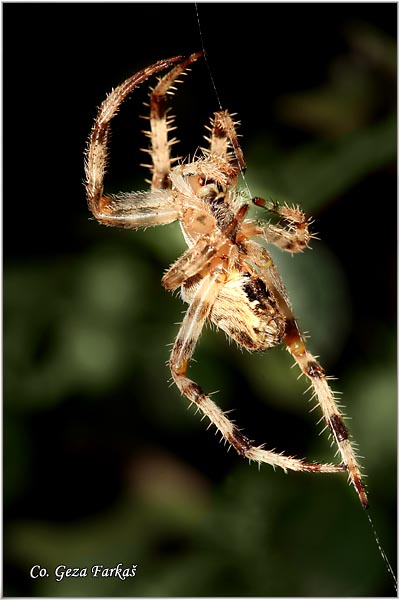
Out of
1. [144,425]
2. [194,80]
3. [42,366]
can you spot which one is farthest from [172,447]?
[194,80]

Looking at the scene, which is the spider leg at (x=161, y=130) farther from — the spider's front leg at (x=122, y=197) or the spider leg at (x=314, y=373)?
the spider leg at (x=314, y=373)

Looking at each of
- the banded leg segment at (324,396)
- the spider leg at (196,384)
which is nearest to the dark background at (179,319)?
Result: the banded leg segment at (324,396)

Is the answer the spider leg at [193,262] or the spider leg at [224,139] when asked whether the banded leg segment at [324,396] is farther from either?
the spider leg at [224,139]

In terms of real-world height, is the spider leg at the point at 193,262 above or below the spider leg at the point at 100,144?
below

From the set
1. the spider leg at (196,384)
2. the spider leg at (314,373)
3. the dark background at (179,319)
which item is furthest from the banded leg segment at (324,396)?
the dark background at (179,319)

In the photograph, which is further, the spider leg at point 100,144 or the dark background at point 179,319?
the dark background at point 179,319

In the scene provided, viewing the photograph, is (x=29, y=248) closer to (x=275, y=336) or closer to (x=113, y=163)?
(x=113, y=163)

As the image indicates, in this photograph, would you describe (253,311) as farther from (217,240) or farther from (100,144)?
(100,144)
